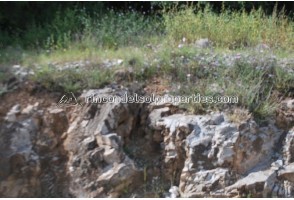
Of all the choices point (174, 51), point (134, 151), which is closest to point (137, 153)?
point (134, 151)

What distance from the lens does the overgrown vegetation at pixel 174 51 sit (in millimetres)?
5637

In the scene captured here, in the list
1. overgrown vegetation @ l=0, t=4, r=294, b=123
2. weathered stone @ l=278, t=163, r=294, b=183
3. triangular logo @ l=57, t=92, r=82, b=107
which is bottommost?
weathered stone @ l=278, t=163, r=294, b=183

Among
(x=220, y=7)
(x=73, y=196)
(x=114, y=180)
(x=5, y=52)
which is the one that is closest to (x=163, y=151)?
(x=114, y=180)

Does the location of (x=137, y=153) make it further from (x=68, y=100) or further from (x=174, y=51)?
(x=174, y=51)

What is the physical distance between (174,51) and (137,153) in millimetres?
1357

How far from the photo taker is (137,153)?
5391mm

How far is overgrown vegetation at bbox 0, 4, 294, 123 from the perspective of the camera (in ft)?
18.5

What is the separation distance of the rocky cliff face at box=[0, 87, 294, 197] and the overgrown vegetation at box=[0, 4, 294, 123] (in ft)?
0.95

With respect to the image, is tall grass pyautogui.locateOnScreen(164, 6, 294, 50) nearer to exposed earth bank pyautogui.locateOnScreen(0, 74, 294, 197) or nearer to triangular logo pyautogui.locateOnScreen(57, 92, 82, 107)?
exposed earth bank pyautogui.locateOnScreen(0, 74, 294, 197)

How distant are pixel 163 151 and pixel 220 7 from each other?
134 inches

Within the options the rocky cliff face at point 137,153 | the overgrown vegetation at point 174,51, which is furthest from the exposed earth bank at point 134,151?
the overgrown vegetation at point 174,51

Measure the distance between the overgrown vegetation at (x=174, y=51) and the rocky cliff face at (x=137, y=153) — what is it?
29 cm

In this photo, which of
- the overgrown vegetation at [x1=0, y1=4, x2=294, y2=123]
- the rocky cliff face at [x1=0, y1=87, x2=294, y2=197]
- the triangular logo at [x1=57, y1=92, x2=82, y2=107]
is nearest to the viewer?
the rocky cliff face at [x1=0, y1=87, x2=294, y2=197]

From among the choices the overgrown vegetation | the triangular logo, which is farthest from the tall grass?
the triangular logo
